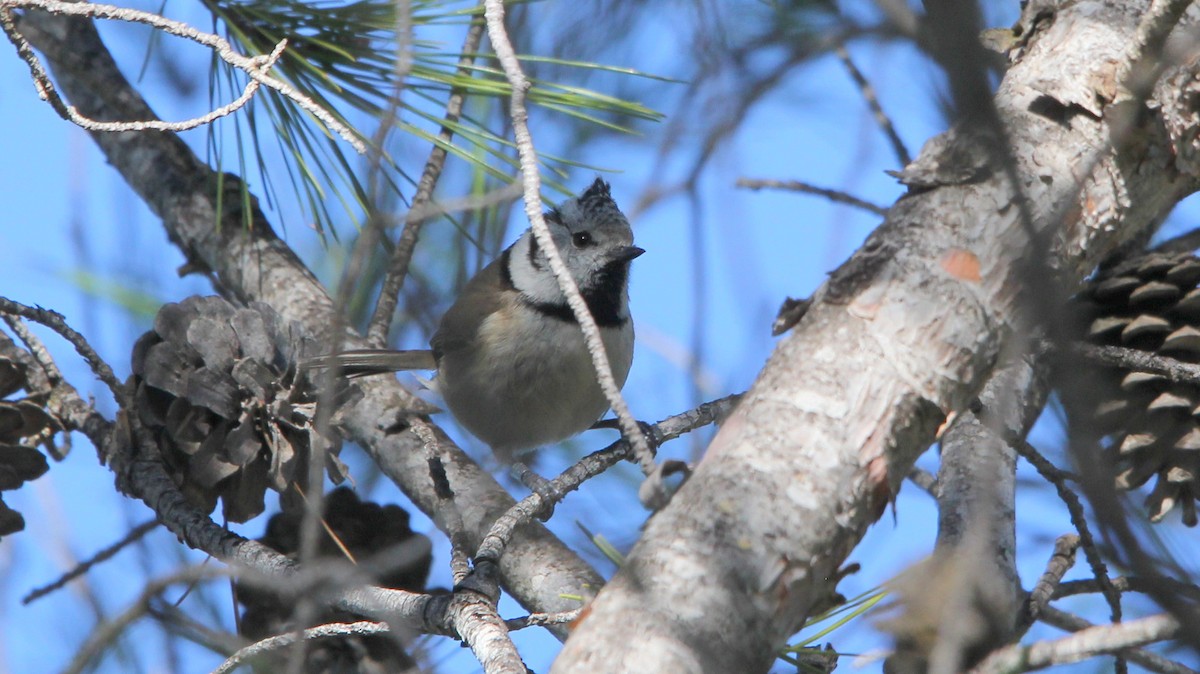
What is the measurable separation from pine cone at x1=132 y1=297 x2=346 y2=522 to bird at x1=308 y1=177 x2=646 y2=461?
0.76m

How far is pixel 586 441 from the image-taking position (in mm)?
3359

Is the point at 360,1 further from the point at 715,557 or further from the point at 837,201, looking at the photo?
the point at 715,557

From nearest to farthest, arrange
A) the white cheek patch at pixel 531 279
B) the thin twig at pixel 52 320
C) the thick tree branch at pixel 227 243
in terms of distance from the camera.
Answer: the thin twig at pixel 52 320, the thick tree branch at pixel 227 243, the white cheek patch at pixel 531 279

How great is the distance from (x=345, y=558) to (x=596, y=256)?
1.31m

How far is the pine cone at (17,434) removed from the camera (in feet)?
6.44

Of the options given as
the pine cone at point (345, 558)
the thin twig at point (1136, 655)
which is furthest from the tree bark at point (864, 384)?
the pine cone at point (345, 558)

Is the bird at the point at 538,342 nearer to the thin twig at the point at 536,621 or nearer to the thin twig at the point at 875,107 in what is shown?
the thin twig at the point at 875,107

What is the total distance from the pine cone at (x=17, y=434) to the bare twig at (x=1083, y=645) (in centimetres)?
167

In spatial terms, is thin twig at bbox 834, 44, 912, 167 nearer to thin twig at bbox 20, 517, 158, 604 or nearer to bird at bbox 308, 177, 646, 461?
bird at bbox 308, 177, 646, 461

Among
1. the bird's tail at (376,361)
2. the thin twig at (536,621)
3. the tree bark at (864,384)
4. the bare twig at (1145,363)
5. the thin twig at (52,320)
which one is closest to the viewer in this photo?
the tree bark at (864,384)

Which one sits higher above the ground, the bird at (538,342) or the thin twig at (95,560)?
the bird at (538,342)

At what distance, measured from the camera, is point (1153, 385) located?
6.38ft

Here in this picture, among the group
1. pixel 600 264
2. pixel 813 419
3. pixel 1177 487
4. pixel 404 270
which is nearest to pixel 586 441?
pixel 600 264

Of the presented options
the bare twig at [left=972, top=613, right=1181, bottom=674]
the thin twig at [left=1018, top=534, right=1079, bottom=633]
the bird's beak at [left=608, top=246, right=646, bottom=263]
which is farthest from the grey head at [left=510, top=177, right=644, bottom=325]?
the bare twig at [left=972, top=613, right=1181, bottom=674]
